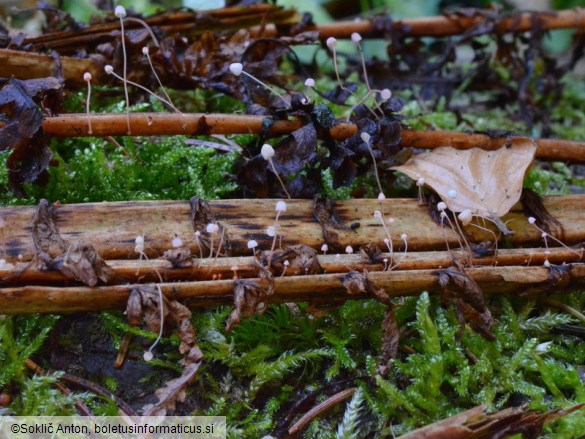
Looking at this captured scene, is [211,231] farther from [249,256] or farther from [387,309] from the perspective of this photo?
[387,309]

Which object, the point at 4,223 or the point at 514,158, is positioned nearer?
the point at 4,223

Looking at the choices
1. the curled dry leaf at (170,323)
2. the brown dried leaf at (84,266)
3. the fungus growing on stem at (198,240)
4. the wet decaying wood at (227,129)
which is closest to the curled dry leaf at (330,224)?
the wet decaying wood at (227,129)

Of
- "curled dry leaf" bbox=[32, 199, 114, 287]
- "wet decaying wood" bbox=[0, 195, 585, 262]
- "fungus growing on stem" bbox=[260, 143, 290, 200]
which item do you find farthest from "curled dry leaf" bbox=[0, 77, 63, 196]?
"fungus growing on stem" bbox=[260, 143, 290, 200]

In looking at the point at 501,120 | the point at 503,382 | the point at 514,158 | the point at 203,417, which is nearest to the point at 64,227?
the point at 203,417

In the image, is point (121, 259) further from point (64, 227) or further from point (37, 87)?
point (37, 87)

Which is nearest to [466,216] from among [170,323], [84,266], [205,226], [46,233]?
[205,226]

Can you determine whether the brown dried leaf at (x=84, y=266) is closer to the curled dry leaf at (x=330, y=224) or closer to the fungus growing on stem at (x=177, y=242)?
the fungus growing on stem at (x=177, y=242)

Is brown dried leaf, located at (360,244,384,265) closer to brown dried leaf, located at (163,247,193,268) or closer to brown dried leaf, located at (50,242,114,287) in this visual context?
brown dried leaf, located at (163,247,193,268)
